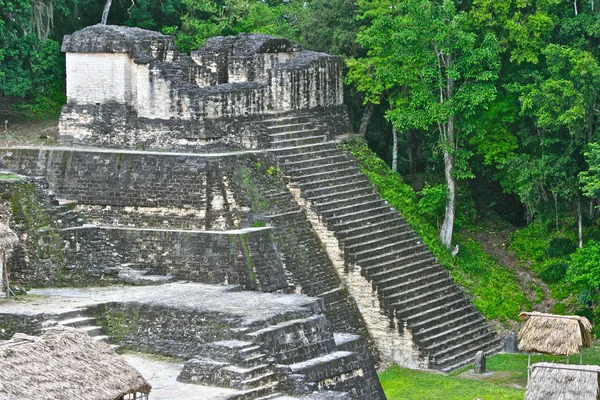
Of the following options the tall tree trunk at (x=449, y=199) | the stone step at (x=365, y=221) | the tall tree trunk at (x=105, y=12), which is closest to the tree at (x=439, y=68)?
the tall tree trunk at (x=449, y=199)

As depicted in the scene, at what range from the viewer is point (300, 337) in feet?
81.8

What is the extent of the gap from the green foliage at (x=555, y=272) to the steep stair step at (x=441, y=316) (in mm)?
3177

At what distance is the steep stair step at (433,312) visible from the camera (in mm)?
29031

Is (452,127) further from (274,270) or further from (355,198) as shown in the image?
(274,270)

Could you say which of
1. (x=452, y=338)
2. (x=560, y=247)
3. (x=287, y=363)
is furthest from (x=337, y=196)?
(x=287, y=363)

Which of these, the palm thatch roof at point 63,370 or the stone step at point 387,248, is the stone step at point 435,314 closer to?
the stone step at point 387,248

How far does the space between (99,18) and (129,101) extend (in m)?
8.28

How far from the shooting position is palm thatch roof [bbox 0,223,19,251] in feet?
82.7

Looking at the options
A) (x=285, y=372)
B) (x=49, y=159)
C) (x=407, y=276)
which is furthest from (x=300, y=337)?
(x=49, y=159)

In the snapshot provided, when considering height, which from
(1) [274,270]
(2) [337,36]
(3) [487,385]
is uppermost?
(2) [337,36]

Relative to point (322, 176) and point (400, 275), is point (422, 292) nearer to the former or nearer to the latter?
point (400, 275)

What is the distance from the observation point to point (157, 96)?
98.6 feet

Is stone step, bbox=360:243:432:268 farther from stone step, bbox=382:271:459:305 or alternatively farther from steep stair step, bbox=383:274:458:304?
steep stair step, bbox=383:274:458:304

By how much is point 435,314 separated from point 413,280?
0.92 meters
